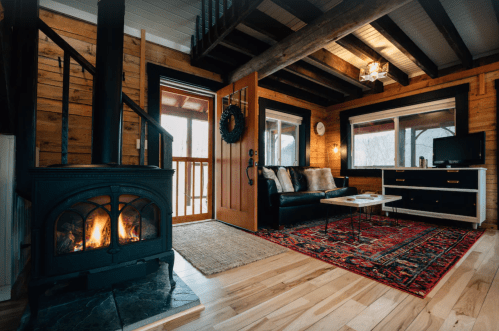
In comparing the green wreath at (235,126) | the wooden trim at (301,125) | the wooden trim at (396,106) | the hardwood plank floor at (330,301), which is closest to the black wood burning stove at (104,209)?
the hardwood plank floor at (330,301)

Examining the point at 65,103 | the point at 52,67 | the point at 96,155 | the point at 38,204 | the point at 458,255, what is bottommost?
the point at 458,255

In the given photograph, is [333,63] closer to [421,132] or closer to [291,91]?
[291,91]

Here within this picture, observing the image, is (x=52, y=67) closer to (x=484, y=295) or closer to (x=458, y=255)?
(x=484, y=295)

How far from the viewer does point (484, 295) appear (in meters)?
1.53

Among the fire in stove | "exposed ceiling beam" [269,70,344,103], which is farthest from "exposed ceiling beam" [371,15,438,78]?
the fire in stove

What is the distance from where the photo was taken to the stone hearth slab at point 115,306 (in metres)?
1.18

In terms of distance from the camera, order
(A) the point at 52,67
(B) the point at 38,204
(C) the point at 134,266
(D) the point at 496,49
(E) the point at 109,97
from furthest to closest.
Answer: (D) the point at 496,49 → (A) the point at 52,67 → (E) the point at 109,97 → (C) the point at 134,266 → (B) the point at 38,204

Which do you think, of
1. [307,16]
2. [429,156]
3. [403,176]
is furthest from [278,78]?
[429,156]

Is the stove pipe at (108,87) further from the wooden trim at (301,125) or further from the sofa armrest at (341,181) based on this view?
the sofa armrest at (341,181)

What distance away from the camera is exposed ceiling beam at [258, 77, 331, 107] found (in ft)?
14.8

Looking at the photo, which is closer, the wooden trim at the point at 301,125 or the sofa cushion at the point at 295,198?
the sofa cushion at the point at 295,198

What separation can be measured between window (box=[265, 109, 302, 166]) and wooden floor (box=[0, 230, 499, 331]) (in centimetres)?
321

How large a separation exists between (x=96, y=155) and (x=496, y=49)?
5245 millimetres

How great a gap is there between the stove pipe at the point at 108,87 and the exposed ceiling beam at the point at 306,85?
285 centimetres
